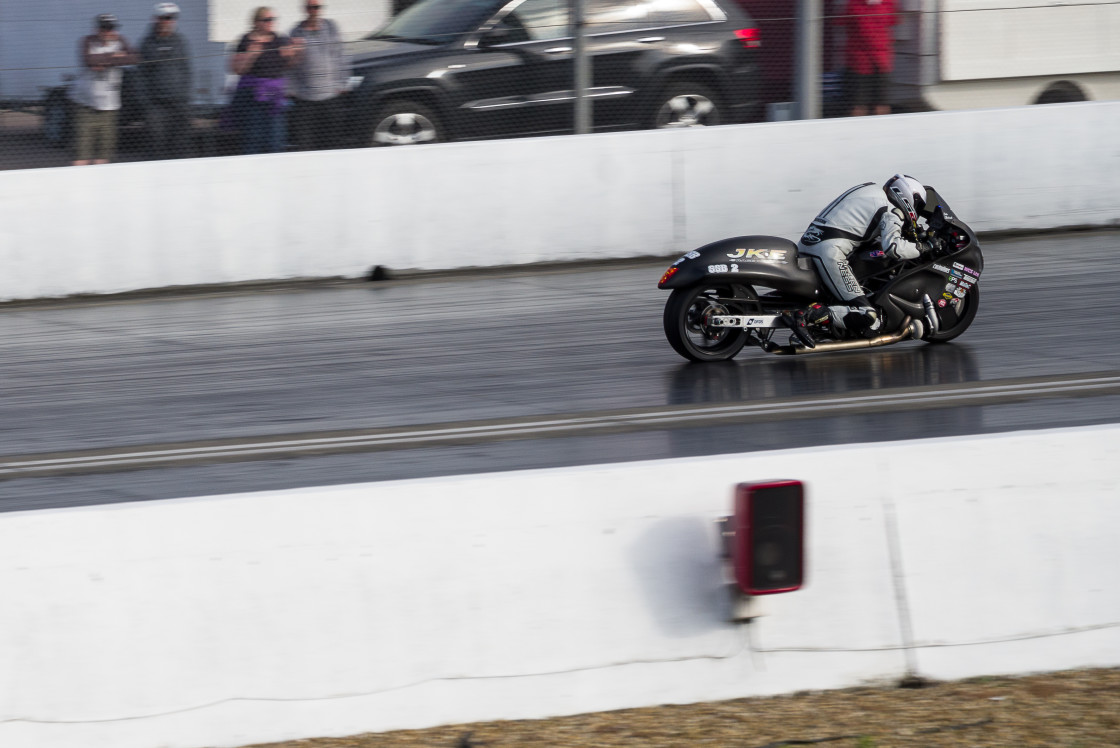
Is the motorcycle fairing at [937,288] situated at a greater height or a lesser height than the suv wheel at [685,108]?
lesser

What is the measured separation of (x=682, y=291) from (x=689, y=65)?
5.19 m

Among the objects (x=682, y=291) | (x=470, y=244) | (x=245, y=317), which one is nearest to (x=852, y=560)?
(x=682, y=291)

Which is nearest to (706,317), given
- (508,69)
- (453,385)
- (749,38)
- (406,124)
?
(453,385)

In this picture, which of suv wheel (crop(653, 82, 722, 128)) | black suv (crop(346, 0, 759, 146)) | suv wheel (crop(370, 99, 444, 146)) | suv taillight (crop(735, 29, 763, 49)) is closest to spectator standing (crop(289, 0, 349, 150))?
black suv (crop(346, 0, 759, 146))

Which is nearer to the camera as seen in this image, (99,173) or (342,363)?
(342,363)

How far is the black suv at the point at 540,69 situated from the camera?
12.6 m

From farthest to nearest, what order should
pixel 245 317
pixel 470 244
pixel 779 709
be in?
pixel 470 244 → pixel 245 317 → pixel 779 709

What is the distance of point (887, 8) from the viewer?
45.1ft

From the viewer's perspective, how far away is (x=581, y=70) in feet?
42.7

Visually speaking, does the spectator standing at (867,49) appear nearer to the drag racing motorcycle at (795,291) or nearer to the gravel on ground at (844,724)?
the drag racing motorcycle at (795,291)

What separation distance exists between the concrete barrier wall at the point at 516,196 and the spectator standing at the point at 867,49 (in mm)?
243

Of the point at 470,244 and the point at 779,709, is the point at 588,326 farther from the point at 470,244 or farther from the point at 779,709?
the point at 779,709

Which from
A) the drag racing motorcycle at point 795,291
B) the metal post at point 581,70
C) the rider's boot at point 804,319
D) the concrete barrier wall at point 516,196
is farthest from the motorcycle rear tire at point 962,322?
the metal post at point 581,70

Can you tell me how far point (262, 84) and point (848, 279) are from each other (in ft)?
18.6
